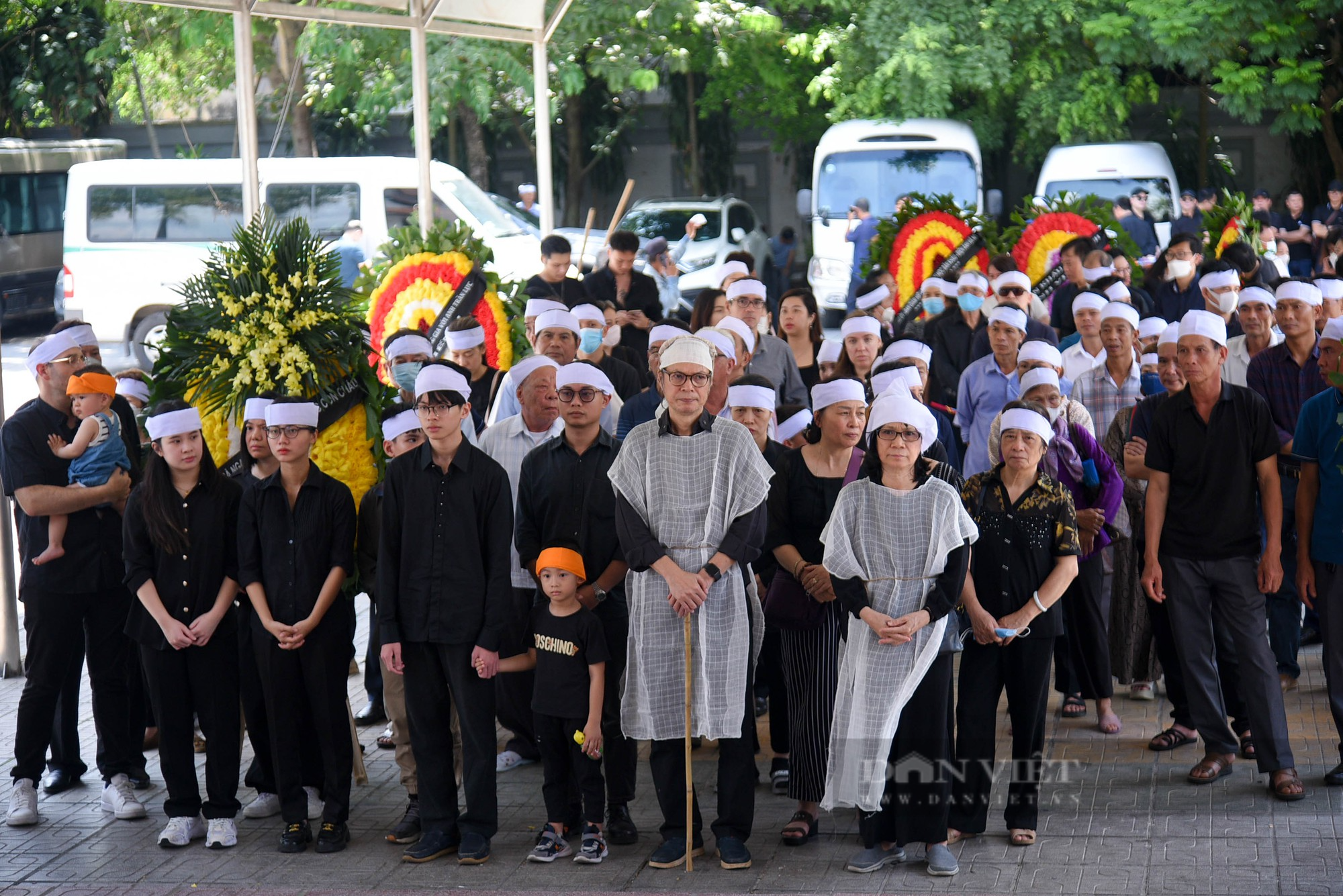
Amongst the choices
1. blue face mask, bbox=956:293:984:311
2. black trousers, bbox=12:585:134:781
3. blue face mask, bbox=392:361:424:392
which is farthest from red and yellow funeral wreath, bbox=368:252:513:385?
blue face mask, bbox=956:293:984:311

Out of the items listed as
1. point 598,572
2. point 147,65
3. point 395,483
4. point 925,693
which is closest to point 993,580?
point 925,693

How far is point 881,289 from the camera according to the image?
10938 mm

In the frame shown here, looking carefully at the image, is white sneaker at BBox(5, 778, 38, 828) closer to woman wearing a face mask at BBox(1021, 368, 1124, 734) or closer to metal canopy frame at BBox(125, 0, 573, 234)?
metal canopy frame at BBox(125, 0, 573, 234)

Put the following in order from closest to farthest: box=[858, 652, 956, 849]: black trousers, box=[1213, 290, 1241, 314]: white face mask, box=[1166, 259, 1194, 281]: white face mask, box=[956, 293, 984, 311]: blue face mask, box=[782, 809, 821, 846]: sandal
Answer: box=[858, 652, 956, 849]: black trousers < box=[782, 809, 821, 846]: sandal < box=[1213, 290, 1241, 314]: white face mask < box=[956, 293, 984, 311]: blue face mask < box=[1166, 259, 1194, 281]: white face mask

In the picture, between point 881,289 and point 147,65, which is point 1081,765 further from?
point 147,65

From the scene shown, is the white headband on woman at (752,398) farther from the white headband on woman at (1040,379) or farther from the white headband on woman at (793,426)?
the white headband on woman at (1040,379)

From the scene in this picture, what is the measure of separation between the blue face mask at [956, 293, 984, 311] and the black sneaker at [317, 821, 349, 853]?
5.90 m

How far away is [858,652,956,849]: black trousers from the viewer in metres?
5.91

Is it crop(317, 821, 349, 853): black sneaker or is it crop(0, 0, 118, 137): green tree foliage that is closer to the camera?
crop(317, 821, 349, 853): black sneaker

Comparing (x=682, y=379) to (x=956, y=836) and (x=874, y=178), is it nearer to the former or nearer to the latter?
(x=956, y=836)

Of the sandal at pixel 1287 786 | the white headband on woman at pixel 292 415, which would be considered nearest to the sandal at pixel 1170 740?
the sandal at pixel 1287 786

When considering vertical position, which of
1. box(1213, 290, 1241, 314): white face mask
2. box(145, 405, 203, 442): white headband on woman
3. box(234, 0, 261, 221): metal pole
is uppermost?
box(234, 0, 261, 221): metal pole

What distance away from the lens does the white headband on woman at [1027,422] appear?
624 cm

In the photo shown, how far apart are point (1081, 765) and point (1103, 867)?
1226 millimetres
